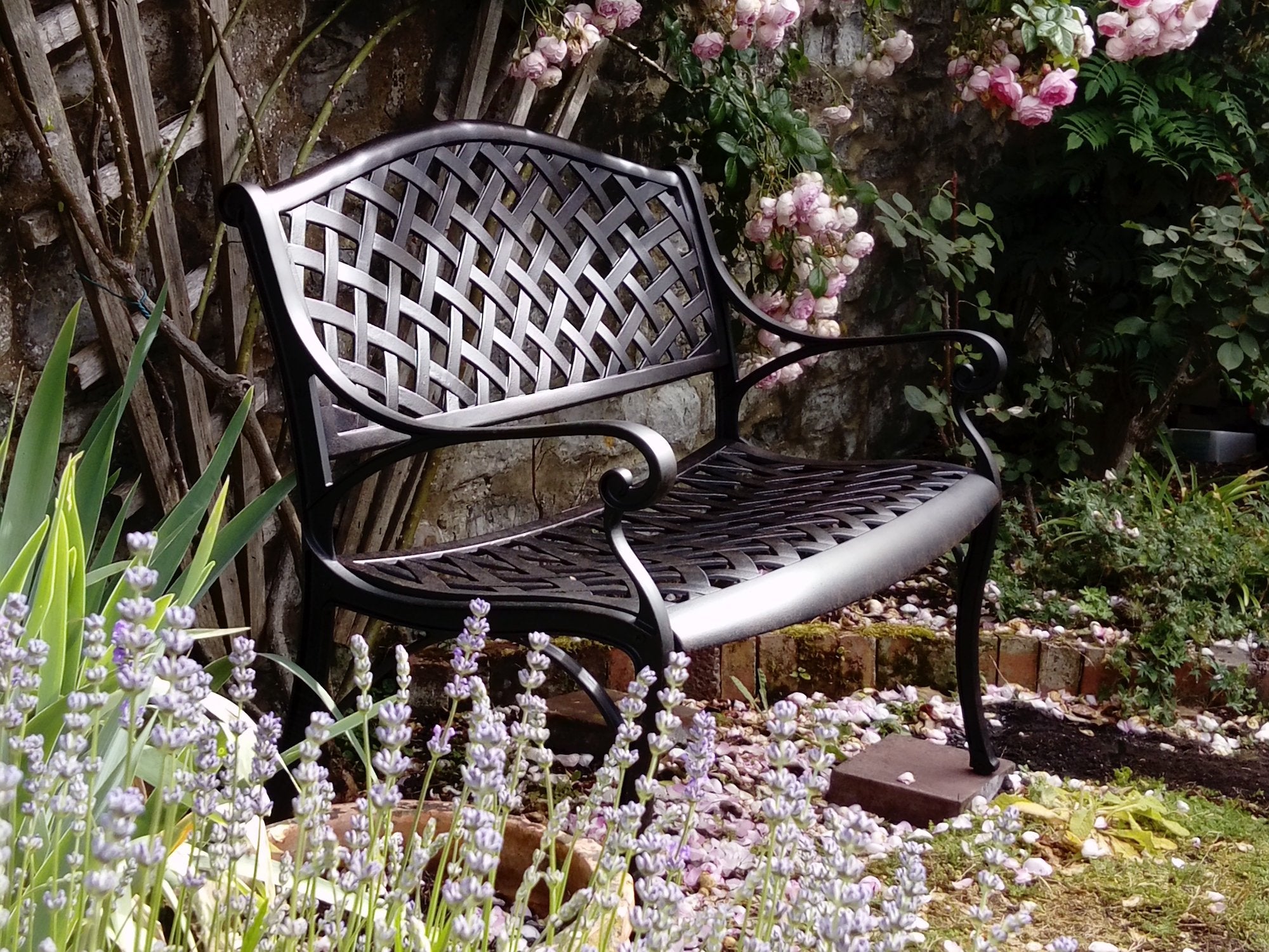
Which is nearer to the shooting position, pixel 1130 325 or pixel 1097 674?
pixel 1097 674

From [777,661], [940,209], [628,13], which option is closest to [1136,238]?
[940,209]

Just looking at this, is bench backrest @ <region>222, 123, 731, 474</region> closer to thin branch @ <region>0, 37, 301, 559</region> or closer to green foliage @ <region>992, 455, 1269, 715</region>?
thin branch @ <region>0, 37, 301, 559</region>

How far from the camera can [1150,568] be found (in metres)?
2.82

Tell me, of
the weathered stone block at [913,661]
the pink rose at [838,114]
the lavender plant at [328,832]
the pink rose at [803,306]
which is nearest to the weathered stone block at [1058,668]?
the weathered stone block at [913,661]

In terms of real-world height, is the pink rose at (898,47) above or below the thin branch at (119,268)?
above

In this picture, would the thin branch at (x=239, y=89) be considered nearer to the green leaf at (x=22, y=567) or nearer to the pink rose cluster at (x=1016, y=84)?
the green leaf at (x=22, y=567)

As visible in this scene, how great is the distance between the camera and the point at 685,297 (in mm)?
2371

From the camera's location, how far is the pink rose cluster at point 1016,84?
8.52ft

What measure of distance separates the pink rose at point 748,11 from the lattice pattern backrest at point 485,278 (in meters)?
0.36

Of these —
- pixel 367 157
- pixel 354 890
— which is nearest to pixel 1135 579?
pixel 367 157

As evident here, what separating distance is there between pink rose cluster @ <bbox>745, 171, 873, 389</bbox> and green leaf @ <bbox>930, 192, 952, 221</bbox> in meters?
0.60

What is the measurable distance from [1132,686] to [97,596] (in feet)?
6.86

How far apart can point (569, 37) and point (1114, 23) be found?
1.19 meters

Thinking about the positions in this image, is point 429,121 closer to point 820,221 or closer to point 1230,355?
point 820,221
